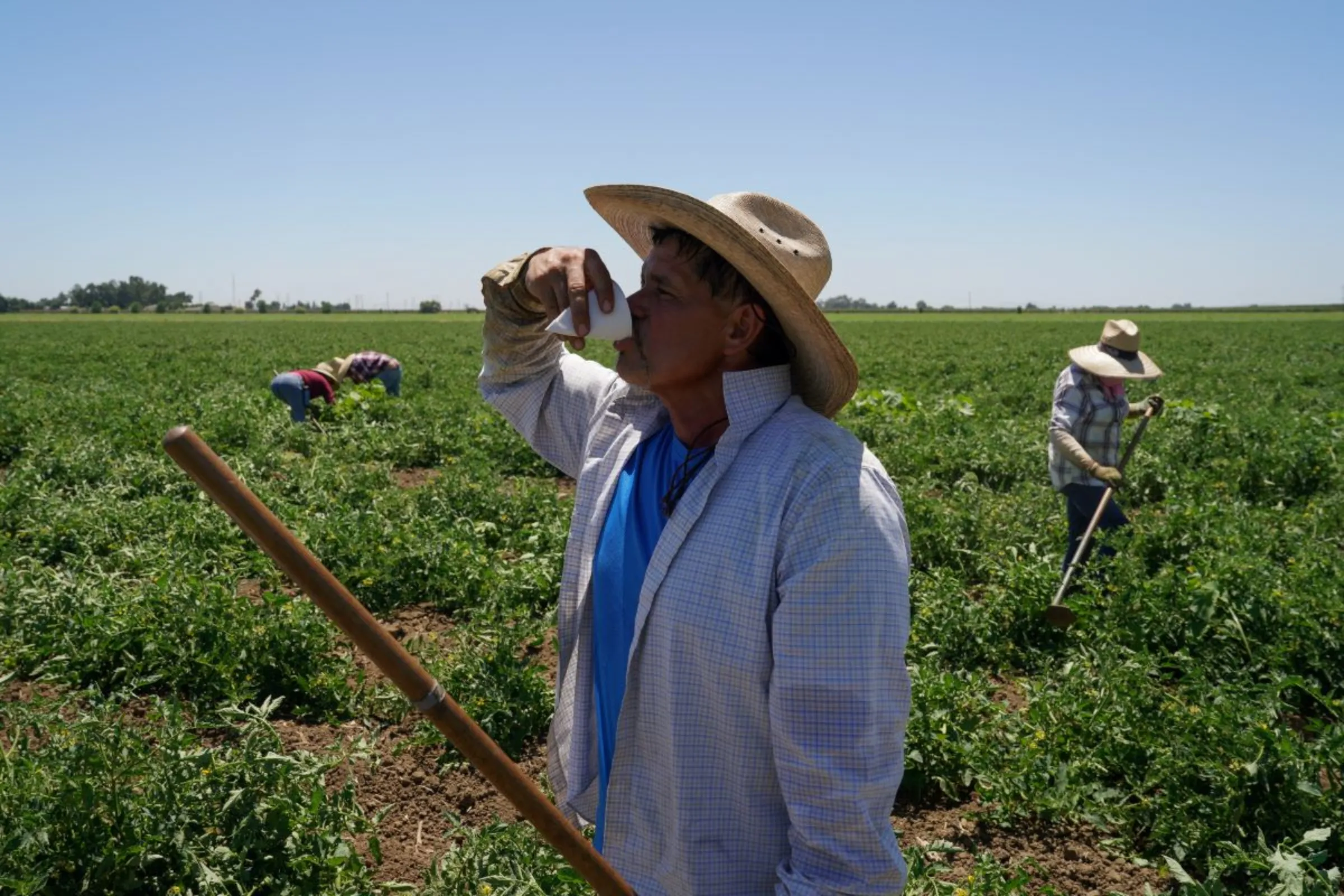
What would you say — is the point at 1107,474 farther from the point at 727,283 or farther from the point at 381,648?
the point at 381,648

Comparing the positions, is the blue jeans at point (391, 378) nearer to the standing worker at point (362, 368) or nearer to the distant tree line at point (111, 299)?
the standing worker at point (362, 368)

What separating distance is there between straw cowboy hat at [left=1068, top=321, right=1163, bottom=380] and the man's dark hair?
4.69 metres

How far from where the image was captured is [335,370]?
12.5 metres

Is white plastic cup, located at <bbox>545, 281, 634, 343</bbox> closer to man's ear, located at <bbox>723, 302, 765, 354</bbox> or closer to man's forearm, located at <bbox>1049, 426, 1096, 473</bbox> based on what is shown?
man's ear, located at <bbox>723, 302, 765, 354</bbox>

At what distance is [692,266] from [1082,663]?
12.7 feet

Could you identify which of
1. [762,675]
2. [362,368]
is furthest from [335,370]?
[762,675]

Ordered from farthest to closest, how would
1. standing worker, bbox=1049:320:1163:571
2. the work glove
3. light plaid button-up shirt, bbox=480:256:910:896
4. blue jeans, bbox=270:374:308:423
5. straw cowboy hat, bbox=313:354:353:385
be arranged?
straw cowboy hat, bbox=313:354:353:385, blue jeans, bbox=270:374:308:423, standing worker, bbox=1049:320:1163:571, the work glove, light plaid button-up shirt, bbox=480:256:910:896

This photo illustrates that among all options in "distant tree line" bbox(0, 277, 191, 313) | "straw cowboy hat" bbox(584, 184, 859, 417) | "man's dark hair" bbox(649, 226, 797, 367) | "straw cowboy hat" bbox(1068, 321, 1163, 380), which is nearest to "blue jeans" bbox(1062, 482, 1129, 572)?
"straw cowboy hat" bbox(1068, 321, 1163, 380)

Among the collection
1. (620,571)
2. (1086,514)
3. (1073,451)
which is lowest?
(1086,514)

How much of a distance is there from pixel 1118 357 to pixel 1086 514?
109 centimetres

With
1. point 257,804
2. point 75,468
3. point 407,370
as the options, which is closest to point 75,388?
point 407,370

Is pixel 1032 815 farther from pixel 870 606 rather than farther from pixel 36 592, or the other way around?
pixel 36 592

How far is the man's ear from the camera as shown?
1895 millimetres

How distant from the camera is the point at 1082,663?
4824 millimetres
